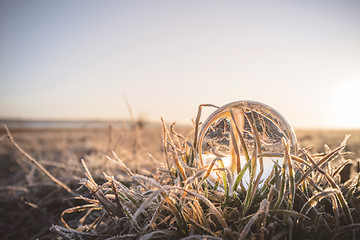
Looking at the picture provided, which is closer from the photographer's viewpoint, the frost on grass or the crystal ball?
the frost on grass

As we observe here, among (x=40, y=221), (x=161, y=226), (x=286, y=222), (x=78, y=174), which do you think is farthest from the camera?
(x=78, y=174)

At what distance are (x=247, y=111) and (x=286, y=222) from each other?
56cm

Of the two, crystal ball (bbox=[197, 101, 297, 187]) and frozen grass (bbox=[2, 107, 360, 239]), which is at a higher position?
crystal ball (bbox=[197, 101, 297, 187])

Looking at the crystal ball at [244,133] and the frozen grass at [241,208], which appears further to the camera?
the crystal ball at [244,133]

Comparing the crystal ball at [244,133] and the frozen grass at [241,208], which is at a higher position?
the crystal ball at [244,133]

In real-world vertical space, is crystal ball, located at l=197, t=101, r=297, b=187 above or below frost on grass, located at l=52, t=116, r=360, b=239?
above

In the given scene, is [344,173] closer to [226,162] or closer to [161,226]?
[226,162]

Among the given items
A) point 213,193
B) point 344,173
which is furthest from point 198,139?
point 344,173

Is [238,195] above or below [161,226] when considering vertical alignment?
above

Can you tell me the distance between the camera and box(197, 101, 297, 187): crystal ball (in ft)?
4.73

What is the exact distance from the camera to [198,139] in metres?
1.55

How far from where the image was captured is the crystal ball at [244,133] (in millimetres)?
1440

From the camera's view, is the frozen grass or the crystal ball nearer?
the frozen grass

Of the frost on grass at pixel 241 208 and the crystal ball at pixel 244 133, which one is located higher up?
the crystal ball at pixel 244 133
